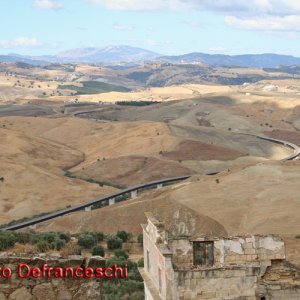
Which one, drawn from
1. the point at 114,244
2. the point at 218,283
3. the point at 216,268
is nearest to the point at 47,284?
the point at 216,268

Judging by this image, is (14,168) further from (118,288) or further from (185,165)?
(118,288)

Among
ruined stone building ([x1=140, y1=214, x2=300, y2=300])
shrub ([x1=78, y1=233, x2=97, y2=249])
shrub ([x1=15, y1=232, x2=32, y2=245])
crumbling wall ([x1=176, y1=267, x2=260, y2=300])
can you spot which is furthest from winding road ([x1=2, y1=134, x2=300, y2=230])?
crumbling wall ([x1=176, y1=267, x2=260, y2=300])

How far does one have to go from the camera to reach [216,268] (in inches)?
630

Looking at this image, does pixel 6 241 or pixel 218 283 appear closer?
pixel 218 283

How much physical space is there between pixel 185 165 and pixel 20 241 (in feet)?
204

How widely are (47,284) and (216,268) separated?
8.84m

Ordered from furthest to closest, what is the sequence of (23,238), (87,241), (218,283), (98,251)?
(87,241) < (23,238) < (98,251) < (218,283)

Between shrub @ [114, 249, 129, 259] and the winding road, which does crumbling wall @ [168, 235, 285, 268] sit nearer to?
shrub @ [114, 249, 129, 259]

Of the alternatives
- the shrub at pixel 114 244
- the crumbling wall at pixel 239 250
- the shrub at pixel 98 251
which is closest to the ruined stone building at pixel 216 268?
the crumbling wall at pixel 239 250

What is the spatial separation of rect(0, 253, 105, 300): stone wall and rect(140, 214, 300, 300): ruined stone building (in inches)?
310

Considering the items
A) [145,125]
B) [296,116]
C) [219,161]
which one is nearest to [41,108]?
[145,125]

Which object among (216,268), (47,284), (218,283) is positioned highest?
(47,284)

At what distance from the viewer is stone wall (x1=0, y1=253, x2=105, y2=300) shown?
25.6 feet

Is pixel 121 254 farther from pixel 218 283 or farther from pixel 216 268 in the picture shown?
pixel 216 268
